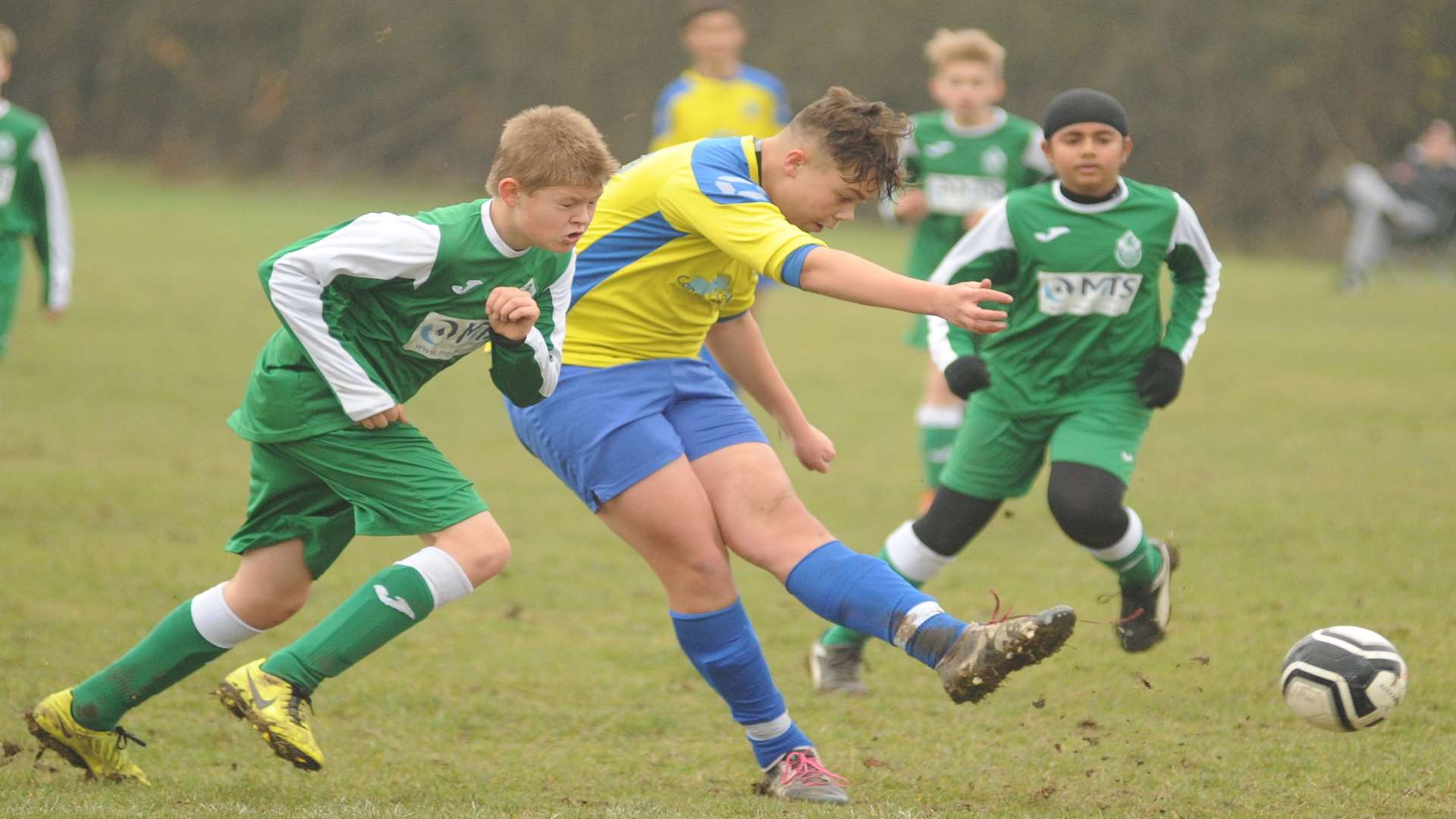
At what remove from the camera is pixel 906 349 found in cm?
1348

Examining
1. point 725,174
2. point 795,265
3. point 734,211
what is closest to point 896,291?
point 795,265

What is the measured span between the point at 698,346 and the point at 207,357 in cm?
812

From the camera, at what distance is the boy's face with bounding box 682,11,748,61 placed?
8859mm

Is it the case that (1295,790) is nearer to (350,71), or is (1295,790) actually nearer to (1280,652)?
(1280,652)

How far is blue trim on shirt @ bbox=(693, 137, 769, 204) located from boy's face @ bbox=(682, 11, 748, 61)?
541cm

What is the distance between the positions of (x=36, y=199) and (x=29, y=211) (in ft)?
0.20

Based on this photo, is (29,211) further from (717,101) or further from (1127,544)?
(1127,544)

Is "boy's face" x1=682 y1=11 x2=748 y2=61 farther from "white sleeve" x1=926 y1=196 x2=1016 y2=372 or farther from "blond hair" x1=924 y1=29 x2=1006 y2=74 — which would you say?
"white sleeve" x1=926 y1=196 x2=1016 y2=372

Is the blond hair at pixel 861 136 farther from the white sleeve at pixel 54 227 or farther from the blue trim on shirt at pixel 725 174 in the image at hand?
the white sleeve at pixel 54 227

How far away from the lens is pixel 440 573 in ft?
11.1

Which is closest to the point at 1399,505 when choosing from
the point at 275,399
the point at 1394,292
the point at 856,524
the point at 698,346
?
the point at 856,524

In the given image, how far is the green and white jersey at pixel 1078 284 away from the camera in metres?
4.45

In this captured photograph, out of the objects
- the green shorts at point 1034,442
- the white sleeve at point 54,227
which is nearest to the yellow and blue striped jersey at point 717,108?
the white sleeve at point 54,227

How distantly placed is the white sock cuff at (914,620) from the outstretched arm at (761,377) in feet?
2.38
